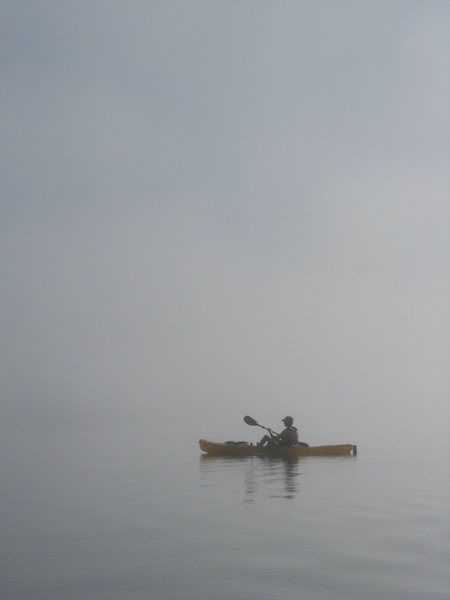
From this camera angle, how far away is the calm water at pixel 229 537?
12266 millimetres

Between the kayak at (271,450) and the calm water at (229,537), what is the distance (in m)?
5.04

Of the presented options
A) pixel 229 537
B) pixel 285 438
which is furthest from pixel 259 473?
pixel 229 537

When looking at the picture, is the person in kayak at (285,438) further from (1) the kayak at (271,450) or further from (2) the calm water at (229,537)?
(2) the calm water at (229,537)

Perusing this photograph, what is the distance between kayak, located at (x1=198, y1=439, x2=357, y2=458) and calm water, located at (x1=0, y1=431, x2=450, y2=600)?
5.04m

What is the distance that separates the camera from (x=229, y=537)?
16.3 metres

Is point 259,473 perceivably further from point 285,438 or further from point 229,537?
point 229,537

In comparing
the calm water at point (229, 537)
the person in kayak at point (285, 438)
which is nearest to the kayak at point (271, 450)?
the person in kayak at point (285, 438)

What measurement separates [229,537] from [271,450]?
2005 cm

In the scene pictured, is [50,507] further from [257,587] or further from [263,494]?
[257,587]

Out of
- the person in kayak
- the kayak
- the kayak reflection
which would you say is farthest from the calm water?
the person in kayak

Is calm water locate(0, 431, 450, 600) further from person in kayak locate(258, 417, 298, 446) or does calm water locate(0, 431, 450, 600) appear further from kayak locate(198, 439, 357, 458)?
person in kayak locate(258, 417, 298, 446)

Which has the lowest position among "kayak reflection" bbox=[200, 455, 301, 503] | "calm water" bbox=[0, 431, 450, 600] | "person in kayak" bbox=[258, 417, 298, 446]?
"calm water" bbox=[0, 431, 450, 600]

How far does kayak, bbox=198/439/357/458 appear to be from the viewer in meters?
36.2

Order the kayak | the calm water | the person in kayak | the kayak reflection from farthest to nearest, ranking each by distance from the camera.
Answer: the person in kayak → the kayak → the kayak reflection → the calm water
